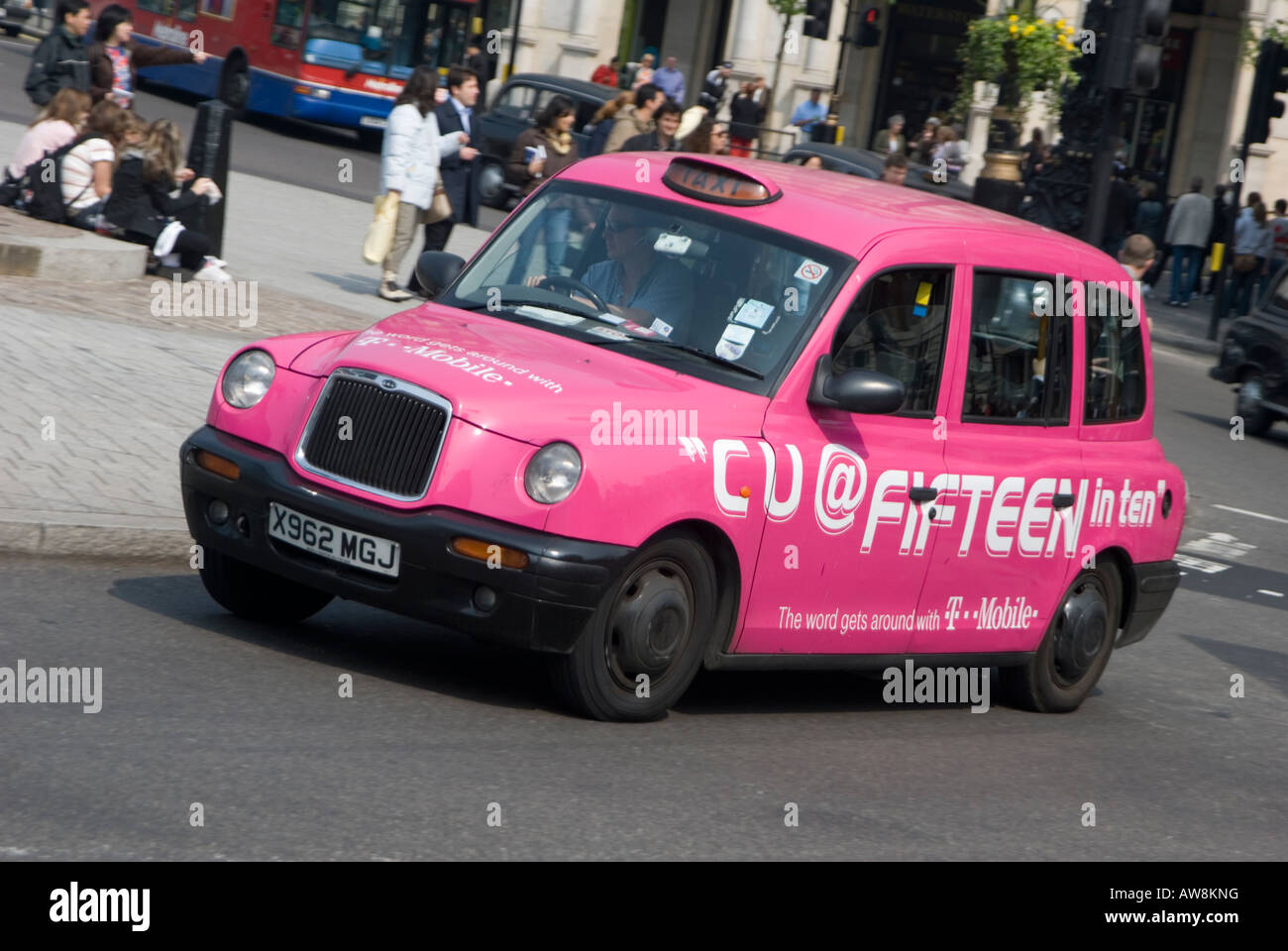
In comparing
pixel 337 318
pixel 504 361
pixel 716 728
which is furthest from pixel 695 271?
pixel 337 318

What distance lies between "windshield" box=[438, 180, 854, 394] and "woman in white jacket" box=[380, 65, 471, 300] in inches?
328

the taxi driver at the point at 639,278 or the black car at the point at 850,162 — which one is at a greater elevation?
the black car at the point at 850,162

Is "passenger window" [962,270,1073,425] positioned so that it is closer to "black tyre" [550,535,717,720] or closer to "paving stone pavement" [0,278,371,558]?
"black tyre" [550,535,717,720]

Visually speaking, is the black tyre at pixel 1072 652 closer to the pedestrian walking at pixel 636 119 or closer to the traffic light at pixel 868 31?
the pedestrian walking at pixel 636 119

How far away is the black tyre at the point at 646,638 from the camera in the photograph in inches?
245

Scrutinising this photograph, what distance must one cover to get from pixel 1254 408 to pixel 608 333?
47.8 ft

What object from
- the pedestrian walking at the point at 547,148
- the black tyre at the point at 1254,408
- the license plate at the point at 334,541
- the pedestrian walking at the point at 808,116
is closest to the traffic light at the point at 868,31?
the pedestrian walking at the point at 808,116

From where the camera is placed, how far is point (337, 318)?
14.4 m

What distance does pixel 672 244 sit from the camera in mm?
7043

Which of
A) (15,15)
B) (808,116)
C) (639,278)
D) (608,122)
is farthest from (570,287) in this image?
(15,15)

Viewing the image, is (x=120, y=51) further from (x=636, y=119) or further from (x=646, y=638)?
(x=646, y=638)

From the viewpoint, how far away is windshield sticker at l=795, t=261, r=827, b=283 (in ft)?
22.6

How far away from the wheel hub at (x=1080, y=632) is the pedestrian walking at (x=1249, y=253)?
2112cm

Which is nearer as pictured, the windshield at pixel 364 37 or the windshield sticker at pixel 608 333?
the windshield sticker at pixel 608 333
